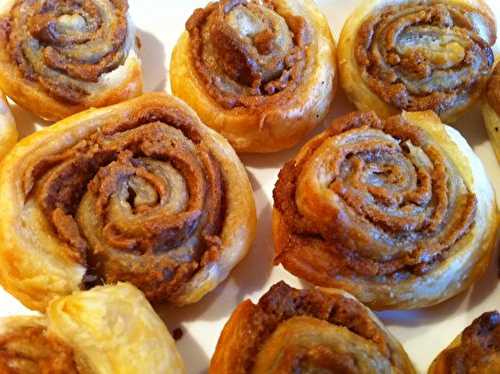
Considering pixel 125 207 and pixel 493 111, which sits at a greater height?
pixel 493 111

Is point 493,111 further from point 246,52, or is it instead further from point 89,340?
point 89,340

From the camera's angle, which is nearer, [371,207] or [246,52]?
[371,207]

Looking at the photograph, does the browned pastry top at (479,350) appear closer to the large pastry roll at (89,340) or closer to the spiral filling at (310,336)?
the spiral filling at (310,336)

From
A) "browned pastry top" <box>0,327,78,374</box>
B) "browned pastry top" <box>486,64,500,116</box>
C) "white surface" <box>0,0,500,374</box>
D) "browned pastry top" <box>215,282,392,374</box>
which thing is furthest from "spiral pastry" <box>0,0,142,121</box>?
"browned pastry top" <box>486,64,500,116</box>

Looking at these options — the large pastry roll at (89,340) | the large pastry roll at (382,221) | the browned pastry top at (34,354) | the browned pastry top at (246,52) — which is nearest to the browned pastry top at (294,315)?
the large pastry roll at (382,221)

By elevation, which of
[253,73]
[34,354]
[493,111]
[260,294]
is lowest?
[260,294]

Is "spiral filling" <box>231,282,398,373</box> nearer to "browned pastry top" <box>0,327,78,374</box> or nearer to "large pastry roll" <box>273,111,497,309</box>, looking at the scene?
"large pastry roll" <box>273,111,497,309</box>

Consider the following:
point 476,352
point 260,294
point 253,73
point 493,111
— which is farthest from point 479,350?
point 253,73

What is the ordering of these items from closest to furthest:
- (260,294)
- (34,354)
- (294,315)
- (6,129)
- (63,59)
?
(34,354), (294,315), (260,294), (6,129), (63,59)
